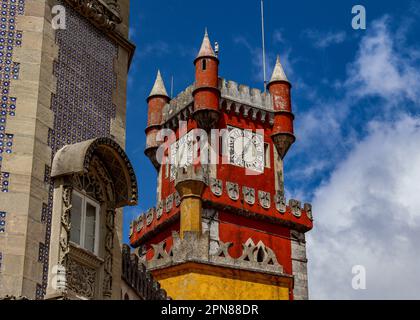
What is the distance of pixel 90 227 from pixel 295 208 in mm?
23129

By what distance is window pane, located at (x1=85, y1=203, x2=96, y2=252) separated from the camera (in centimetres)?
1336

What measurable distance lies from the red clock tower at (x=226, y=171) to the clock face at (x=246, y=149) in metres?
0.05

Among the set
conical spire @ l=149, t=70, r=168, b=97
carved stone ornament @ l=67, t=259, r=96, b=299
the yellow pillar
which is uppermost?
conical spire @ l=149, t=70, r=168, b=97

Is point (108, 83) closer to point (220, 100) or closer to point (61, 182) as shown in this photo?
point (61, 182)

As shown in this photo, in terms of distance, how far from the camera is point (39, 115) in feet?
43.2

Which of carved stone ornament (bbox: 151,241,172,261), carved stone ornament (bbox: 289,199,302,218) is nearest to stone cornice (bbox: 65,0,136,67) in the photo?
carved stone ornament (bbox: 151,241,172,261)

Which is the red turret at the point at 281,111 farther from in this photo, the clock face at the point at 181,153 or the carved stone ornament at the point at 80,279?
the carved stone ornament at the point at 80,279

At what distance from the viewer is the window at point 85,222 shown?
13.1 metres

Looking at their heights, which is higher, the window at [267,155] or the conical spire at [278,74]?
the conical spire at [278,74]

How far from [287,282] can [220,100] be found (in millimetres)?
12302

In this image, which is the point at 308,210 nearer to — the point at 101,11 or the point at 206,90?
the point at 206,90

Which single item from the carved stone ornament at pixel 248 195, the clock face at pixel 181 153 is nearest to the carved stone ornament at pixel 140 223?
the clock face at pixel 181 153

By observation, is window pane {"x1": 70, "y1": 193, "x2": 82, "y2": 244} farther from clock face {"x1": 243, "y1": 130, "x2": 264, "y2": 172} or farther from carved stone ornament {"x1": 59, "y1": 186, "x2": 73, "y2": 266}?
clock face {"x1": 243, "y1": 130, "x2": 264, "y2": 172}
